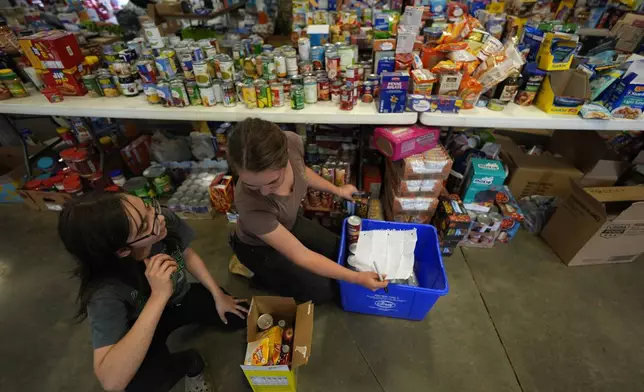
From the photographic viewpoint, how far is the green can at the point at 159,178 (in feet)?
7.82

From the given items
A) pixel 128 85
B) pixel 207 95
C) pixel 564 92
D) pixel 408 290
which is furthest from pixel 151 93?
pixel 564 92

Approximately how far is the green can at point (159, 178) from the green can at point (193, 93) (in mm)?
847

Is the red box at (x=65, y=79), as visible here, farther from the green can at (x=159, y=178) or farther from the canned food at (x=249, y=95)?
the canned food at (x=249, y=95)

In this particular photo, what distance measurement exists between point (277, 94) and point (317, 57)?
0.35m

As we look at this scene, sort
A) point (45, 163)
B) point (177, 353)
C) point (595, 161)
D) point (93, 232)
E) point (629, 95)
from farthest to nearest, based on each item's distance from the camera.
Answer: point (45, 163)
point (595, 161)
point (629, 95)
point (177, 353)
point (93, 232)

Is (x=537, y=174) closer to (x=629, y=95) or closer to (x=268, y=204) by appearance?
(x=629, y=95)

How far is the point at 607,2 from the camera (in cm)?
295

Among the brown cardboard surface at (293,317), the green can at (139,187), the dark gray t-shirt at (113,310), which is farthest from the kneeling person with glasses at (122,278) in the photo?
the green can at (139,187)

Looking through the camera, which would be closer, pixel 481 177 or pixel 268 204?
pixel 268 204

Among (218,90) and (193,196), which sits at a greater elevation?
(218,90)

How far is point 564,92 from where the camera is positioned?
5.76ft

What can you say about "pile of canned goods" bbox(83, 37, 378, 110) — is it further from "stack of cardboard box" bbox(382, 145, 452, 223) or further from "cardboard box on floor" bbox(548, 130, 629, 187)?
"cardboard box on floor" bbox(548, 130, 629, 187)

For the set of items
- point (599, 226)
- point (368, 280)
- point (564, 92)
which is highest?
point (564, 92)

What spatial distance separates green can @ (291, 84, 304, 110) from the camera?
5.48 ft
